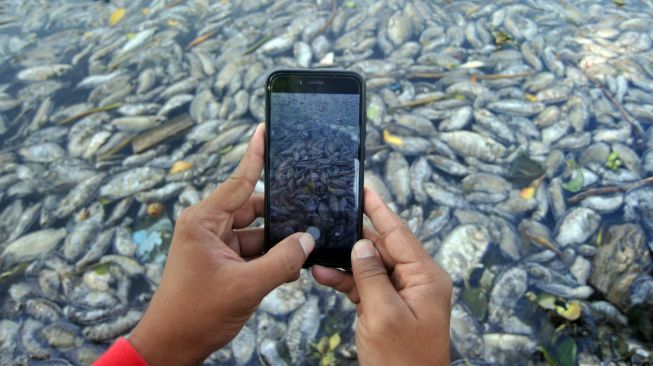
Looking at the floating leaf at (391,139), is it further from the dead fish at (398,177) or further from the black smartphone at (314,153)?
the black smartphone at (314,153)

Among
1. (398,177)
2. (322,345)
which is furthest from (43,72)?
(322,345)

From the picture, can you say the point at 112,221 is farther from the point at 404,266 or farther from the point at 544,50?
the point at 544,50

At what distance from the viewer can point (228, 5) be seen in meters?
2.59

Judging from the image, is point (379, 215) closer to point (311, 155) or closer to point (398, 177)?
point (311, 155)

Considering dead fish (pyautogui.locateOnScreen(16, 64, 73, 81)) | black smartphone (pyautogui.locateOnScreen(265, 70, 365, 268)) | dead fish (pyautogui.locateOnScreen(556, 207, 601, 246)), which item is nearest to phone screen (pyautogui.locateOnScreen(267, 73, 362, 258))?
black smartphone (pyautogui.locateOnScreen(265, 70, 365, 268))

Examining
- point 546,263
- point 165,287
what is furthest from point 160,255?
point 546,263

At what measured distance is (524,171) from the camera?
1748mm

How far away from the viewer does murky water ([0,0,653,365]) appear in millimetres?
1430

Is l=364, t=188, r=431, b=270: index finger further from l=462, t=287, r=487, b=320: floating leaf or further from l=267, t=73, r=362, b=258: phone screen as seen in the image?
l=462, t=287, r=487, b=320: floating leaf

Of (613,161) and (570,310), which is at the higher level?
(613,161)

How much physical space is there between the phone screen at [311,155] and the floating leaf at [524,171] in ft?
2.54

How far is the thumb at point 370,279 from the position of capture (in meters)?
0.98

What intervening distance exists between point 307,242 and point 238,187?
0.23 m

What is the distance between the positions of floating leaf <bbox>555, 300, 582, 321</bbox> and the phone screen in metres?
0.73
